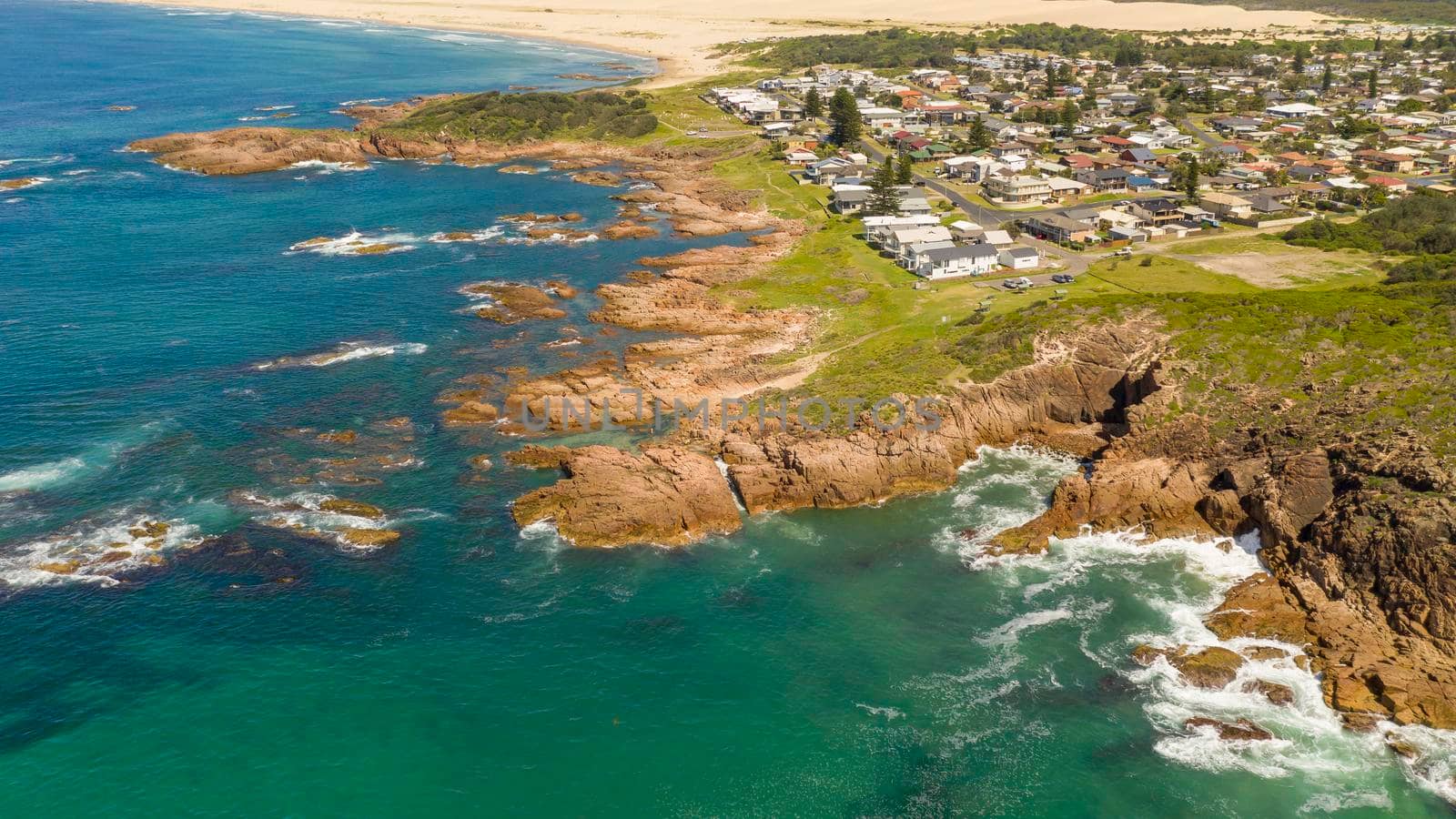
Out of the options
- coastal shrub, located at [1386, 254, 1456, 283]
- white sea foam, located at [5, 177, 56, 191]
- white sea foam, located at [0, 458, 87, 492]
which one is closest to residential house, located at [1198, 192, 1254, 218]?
→ coastal shrub, located at [1386, 254, 1456, 283]

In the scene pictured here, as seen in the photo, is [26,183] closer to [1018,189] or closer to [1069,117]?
[1018,189]

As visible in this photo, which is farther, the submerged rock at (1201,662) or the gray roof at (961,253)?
the gray roof at (961,253)

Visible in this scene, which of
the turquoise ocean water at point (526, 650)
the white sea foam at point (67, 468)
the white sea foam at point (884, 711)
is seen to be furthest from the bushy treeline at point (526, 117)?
the white sea foam at point (884, 711)

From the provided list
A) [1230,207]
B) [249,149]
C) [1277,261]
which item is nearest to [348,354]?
[1277,261]

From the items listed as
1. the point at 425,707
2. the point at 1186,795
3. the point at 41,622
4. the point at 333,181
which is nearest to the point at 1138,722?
the point at 1186,795

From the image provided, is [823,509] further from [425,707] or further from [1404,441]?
[1404,441]

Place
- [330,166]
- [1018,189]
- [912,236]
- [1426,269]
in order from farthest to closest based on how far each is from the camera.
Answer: [330,166]
[1018,189]
[912,236]
[1426,269]

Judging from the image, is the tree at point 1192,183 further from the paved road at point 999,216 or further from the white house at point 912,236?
the white house at point 912,236
